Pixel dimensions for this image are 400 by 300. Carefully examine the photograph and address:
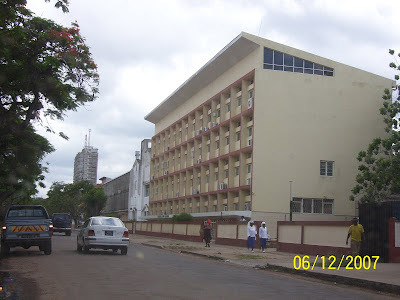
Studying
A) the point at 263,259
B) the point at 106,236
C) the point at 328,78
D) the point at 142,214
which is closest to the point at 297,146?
the point at 328,78

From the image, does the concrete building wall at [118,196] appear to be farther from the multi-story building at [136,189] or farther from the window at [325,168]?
the window at [325,168]

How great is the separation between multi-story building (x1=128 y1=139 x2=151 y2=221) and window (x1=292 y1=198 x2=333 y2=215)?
3608 cm

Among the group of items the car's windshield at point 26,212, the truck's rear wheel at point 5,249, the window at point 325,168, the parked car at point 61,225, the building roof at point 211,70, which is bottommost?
the parked car at point 61,225

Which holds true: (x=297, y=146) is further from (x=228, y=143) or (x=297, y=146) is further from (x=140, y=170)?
(x=140, y=170)

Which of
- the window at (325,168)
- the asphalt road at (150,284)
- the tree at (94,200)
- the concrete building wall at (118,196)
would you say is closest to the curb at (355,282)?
the asphalt road at (150,284)

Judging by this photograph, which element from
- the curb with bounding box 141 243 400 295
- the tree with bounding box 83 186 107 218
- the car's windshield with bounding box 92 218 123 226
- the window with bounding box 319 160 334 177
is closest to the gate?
the curb with bounding box 141 243 400 295

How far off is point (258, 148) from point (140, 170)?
41594 mm

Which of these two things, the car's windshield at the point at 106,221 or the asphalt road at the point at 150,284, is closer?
the asphalt road at the point at 150,284

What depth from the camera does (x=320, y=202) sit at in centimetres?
4281

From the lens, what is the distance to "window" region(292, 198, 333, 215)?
42094mm

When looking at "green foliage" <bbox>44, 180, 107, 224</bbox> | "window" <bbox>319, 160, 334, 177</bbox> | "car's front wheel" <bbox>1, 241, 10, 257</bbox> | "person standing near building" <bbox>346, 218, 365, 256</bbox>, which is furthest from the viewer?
"green foliage" <bbox>44, 180, 107, 224</bbox>

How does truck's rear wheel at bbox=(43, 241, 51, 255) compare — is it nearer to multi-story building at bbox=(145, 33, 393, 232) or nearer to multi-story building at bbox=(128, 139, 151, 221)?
multi-story building at bbox=(145, 33, 393, 232)

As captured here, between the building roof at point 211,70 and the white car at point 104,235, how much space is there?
25332mm

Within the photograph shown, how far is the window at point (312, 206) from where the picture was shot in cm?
4209
